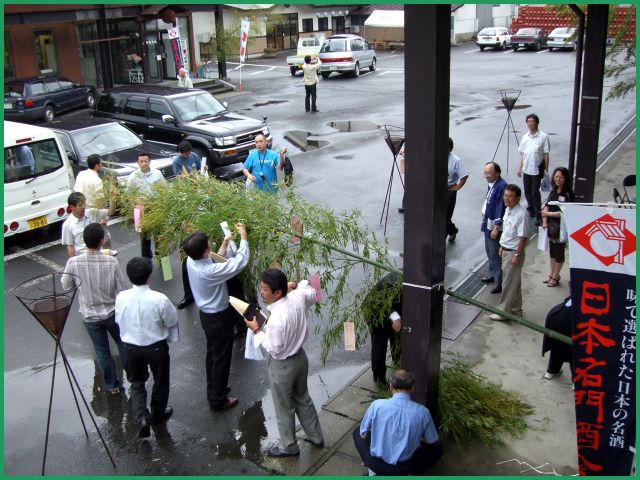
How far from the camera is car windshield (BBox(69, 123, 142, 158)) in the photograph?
13.2 m

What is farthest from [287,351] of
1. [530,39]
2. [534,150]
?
[530,39]

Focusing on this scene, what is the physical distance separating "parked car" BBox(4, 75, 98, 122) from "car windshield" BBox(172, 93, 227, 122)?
20.3 feet

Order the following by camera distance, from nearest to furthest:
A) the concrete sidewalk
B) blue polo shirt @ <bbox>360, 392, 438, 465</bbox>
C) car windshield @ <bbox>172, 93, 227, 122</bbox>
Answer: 1. blue polo shirt @ <bbox>360, 392, 438, 465</bbox>
2. the concrete sidewalk
3. car windshield @ <bbox>172, 93, 227, 122</bbox>

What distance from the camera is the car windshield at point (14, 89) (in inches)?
854

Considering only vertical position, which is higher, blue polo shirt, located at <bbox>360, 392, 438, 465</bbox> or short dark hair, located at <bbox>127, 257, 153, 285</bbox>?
short dark hair, located at <bbox>127, 257, 153, 285</bbox>

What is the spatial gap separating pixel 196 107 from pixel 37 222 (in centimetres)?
626

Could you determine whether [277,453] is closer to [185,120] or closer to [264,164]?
[264,164]

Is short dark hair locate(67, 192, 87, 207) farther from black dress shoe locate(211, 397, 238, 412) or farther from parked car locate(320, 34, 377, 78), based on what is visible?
parked car locate(320, 34, 377, 78)

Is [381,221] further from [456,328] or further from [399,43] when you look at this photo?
[399,43]

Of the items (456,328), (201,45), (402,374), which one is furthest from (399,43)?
(402,374)

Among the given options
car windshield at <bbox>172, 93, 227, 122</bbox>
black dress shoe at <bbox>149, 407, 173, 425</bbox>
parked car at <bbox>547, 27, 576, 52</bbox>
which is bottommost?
black dress shoe at <bbox>149, 407, 173, 425</bbox>

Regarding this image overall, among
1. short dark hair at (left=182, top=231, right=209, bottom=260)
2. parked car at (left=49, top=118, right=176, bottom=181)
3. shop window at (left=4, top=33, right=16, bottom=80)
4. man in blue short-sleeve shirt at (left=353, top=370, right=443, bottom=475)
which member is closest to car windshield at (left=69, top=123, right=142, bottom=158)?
parked car at (left=49, top=118, right=176, bottom=181)

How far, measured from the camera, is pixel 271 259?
648 cm

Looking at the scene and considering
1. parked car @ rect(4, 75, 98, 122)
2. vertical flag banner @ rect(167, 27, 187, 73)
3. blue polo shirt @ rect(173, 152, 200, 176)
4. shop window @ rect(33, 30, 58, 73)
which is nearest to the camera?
blue polo shirt @ rect(173, 152, 200, 176)
